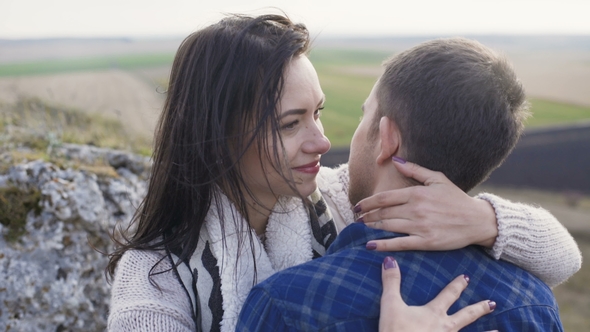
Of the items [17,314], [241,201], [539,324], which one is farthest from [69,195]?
[539,324]

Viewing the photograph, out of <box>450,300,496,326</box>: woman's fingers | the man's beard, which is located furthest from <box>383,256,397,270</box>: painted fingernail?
the man's beard

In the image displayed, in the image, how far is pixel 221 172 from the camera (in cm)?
215

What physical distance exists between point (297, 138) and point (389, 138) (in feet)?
1.38

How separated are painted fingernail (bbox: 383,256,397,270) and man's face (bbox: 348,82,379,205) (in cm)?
44

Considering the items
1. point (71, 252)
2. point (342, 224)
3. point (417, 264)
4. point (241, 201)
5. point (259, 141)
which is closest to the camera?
point (417, 264)

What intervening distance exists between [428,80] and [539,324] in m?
0.92

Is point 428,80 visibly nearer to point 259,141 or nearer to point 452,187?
point 452,187

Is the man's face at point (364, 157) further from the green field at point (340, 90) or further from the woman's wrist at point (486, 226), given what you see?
the green field at point (340, 90)

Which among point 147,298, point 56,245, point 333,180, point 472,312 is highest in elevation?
point 472,312

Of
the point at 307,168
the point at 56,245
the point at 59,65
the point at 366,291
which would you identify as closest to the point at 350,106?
the point at 59,65

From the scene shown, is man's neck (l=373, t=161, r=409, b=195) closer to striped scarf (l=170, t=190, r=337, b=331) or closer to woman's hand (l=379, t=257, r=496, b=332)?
woman's hand (l=379, t=257, r=496, b=332)

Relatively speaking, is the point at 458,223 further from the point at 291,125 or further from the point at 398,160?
the point at 291,125

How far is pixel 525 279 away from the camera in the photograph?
1.85m

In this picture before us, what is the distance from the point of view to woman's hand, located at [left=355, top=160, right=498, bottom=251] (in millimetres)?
1721
